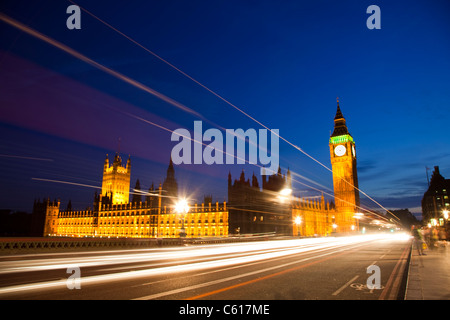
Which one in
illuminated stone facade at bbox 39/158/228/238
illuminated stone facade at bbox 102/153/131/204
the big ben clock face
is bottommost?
illuminated stone facade at bbox 39/158/228/238

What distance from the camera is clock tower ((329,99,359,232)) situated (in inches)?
3920

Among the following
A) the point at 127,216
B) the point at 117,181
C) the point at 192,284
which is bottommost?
the point at 127,216

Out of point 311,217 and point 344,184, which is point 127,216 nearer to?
point 311,217

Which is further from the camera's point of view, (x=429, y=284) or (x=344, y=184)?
(x=344, y=184)

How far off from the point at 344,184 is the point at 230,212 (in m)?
46.7

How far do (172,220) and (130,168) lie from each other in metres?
60.1

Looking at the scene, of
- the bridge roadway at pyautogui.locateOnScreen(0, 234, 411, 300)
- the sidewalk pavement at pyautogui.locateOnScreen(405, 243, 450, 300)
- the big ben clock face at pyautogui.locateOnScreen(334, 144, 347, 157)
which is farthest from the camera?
the big ben clock face at pyautogui.locateOnScreen(334, 144, 347, 157)

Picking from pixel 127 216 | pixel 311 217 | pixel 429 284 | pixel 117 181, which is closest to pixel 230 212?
pixel 311 217

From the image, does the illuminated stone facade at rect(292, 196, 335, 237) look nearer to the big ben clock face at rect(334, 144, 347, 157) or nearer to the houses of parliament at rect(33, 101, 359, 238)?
the houses of parliament at rect(33, 101, 359, 238)

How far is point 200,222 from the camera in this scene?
3477 inches

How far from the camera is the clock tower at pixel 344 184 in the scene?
99.6 meters

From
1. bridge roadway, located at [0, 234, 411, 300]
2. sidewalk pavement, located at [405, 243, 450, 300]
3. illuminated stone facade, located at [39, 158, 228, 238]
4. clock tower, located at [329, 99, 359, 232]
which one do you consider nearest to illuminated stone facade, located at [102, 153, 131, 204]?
illuminated stone facade, located at [39, 158, 228, 238]

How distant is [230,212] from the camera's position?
8519cm
